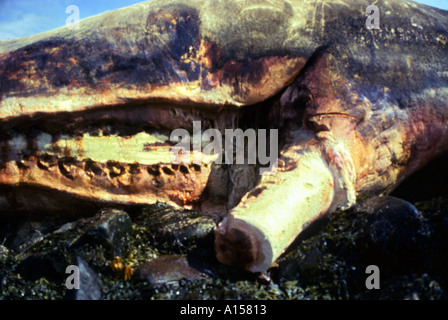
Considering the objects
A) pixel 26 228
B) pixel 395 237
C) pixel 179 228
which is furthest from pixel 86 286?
pixel 395 237

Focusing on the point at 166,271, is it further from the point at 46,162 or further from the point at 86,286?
the point at 46,162

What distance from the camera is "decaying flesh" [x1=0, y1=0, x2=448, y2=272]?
10.8 feet

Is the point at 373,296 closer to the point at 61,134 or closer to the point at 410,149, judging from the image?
the point at 410,149

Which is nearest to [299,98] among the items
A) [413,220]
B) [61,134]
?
[413,220]

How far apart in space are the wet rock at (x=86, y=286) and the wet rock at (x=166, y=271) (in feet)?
0.74

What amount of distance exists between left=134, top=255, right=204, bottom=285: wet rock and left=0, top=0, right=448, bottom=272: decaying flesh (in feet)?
2.63

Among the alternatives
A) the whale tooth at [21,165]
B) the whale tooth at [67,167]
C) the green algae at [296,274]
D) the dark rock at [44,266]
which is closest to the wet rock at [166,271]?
the green algae at [296,274]

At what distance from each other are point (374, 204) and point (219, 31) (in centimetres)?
161

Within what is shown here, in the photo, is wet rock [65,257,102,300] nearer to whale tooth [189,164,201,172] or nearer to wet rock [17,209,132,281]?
wet rock [17,209,132,281]

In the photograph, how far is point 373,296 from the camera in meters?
2.44

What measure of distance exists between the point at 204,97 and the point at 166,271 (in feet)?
4.17

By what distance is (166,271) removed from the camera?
2.68 m

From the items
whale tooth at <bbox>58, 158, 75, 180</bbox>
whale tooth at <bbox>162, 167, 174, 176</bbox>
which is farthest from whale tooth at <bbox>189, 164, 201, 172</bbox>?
whale tooth at <bbox>58, 158, 75, 180</bbox>

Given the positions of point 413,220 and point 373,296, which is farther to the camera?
point 413,220
